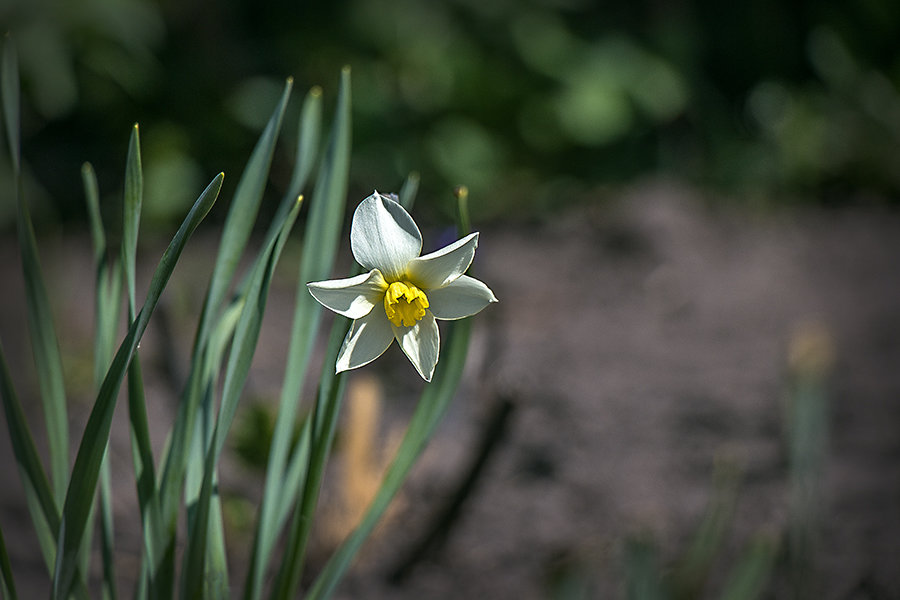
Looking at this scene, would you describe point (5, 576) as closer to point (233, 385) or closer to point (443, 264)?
point (233, 385)

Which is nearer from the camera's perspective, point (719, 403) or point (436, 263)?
point (436, 263)

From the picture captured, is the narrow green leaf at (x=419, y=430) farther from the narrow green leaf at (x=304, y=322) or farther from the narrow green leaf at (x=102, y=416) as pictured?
the narrow green leaf at (x=102, y=416)

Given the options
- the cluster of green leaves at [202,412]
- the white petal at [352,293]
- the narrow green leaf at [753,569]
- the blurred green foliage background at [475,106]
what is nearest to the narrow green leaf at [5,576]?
the cluster of green leaves at [202,412]

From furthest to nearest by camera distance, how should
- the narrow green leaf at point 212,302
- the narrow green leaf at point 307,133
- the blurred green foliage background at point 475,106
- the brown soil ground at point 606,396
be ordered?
the blurred green foliage background at point 475,106, the brown soil ground at point 606,396, the narrow green leaf at point 307,133, the narrow green leaf at point 212,302

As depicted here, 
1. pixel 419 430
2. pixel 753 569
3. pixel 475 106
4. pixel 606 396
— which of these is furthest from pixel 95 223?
pixel 475 106

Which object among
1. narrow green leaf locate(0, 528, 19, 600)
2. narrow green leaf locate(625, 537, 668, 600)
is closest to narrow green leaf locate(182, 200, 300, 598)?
narrow green leaf locate(0, 528, 19, 600)

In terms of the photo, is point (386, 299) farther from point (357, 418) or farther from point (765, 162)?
point (765, 162)

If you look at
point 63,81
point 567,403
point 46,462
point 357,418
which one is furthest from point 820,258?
point 63,81
